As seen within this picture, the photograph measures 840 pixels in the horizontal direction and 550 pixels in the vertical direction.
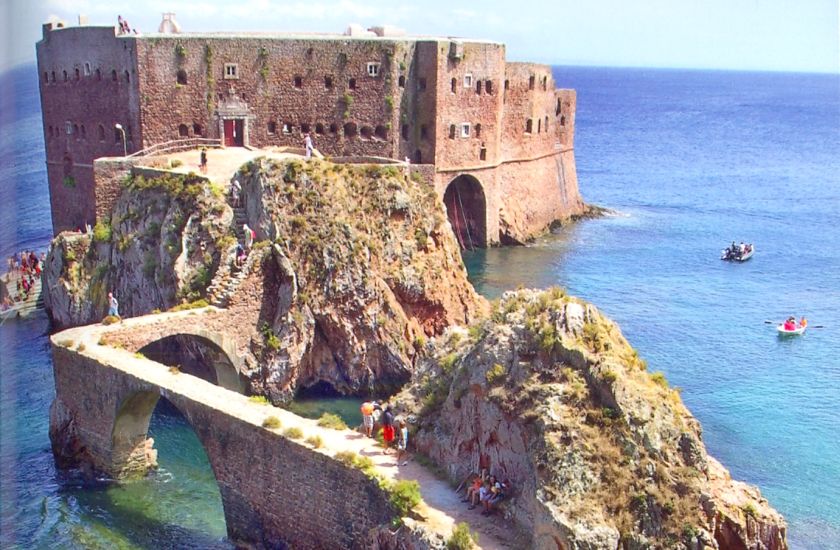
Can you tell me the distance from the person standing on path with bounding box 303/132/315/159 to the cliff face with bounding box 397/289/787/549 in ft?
88.9

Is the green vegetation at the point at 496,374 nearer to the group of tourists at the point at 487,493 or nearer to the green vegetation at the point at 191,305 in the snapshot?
the group of tourists at the point at 487,493

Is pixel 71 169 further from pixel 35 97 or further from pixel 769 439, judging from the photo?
pixel 35 97

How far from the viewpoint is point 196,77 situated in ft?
180

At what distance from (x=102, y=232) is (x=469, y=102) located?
2584 centimetres

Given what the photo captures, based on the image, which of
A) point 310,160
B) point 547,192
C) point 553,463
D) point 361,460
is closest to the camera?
point 553,463

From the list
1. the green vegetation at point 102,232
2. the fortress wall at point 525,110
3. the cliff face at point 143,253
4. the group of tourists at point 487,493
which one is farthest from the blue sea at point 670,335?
the group of tourists at point 487,493

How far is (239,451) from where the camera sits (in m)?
28.7

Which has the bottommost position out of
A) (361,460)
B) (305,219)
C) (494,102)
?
(361,460)

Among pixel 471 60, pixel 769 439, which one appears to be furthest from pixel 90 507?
pixel 471 60

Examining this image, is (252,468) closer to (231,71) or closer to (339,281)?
(339,281)

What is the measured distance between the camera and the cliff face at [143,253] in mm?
43750

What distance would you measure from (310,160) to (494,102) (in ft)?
68.8

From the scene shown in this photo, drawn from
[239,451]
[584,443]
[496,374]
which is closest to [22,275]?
[239,451]

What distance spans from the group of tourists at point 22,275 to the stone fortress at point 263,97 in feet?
9.44
